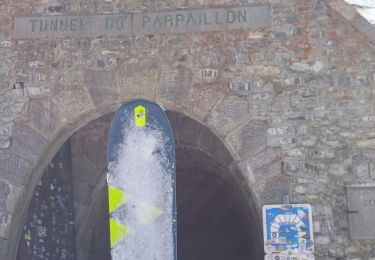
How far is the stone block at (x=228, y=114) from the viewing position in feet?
19.8

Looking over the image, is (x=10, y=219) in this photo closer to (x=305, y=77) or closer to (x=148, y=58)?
(x=148, y=58)

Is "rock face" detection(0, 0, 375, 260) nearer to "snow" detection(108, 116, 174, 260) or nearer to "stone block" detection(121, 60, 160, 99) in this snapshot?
"stone block" detection(121, 60, 160, 99)

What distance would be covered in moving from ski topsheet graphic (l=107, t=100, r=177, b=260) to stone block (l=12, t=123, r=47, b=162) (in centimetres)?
87

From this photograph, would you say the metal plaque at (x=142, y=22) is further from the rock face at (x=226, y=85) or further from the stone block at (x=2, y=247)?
the stone block at (x=2, y=247)

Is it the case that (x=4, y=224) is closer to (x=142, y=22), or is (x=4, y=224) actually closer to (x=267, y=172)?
(x=142, y=22)

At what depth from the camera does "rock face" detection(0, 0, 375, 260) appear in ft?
19.5

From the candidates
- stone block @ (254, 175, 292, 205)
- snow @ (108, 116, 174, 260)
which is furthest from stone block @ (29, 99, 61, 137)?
stone block @ (254, 175, 292, 205)

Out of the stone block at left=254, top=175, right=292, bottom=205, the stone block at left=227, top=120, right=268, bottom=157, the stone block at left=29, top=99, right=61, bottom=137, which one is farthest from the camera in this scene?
the stone block at left=29, top=99, right=61, bottom=137

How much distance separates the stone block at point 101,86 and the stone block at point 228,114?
0.94m

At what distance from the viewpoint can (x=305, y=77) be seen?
20.0 feet

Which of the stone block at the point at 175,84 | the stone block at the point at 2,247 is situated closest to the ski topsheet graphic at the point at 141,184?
the stone block at the point at 175,84

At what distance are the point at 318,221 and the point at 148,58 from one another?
2.13 meters

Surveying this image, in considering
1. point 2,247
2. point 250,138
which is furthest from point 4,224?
point 250,138

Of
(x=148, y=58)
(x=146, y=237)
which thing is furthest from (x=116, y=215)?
(x=148, y=58)
